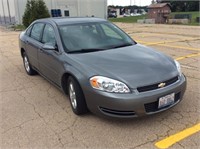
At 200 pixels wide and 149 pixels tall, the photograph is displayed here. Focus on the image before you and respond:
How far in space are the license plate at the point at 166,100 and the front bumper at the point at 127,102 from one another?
0.14 ft

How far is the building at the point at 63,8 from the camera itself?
101ft

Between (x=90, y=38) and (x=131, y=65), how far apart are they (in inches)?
44.4

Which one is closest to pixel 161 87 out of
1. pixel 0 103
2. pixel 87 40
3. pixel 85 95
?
pixel 85 95

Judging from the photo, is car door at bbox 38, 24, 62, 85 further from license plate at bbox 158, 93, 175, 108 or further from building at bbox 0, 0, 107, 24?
building at bbox 0, 0, 107, 24

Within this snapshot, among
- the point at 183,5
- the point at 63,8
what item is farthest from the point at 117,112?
the point at 183,5

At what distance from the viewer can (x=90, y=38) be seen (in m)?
4.06

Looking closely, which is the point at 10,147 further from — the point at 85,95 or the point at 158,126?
the point at 158,126

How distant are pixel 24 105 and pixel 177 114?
2.64 meters

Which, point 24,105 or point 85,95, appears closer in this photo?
point 85,95

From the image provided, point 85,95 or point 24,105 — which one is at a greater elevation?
point 85,95

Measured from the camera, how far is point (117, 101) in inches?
114

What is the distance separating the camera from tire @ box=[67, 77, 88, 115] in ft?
11.0

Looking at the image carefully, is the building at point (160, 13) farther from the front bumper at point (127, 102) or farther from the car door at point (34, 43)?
the front bumper at point (127, 102)

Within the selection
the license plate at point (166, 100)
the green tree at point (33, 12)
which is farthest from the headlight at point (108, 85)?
the green tree at point (33, 12)
